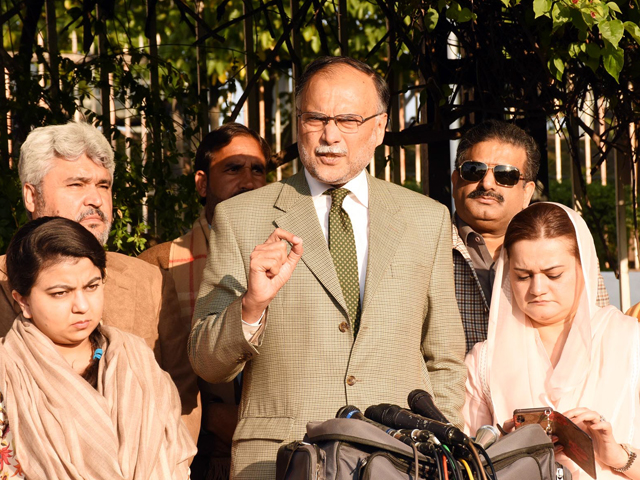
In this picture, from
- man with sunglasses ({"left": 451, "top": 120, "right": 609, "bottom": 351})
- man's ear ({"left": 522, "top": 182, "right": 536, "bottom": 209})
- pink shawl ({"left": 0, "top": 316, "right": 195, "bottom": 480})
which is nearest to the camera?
pink shawl ({"left": 0, "top": 316, "right": 195, "bottom": 480})

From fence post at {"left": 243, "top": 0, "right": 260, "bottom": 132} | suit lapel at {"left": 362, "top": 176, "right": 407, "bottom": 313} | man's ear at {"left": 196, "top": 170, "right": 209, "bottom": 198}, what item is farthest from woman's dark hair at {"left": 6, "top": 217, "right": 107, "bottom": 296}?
fence post at {"left": 243, "top": 0, "right": 260, "bottom": 132}

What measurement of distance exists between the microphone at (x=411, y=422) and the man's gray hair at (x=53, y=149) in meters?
1.45

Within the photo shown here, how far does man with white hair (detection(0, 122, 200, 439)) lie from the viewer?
3234mm

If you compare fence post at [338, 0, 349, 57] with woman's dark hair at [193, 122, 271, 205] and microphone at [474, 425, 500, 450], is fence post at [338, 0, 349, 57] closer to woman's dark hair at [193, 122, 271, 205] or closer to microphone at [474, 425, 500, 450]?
woman's dark hair at [193, 122, 271, 205]

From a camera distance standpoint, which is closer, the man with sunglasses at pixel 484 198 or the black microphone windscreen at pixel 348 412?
the black microphone windscreen at pixel 348 412

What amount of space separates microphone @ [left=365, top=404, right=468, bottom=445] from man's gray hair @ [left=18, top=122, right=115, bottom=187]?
57.0 inches

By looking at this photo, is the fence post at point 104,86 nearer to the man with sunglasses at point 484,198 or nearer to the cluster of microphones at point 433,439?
the man with sunglasses at point 484,198

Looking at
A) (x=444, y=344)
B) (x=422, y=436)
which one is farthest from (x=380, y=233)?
(x=422, y=436)

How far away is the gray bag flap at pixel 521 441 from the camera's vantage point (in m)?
2.40

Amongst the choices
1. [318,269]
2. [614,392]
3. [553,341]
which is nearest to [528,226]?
[553,341]

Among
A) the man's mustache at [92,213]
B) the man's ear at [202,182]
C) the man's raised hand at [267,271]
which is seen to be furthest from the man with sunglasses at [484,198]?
the man's mustache at [92,213]

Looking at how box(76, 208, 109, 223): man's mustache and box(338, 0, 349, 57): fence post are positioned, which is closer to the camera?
box(76, 208, 109, 223): man's mustache

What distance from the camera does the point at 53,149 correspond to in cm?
328

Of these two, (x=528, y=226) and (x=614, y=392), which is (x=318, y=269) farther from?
(x=614, y=392)
